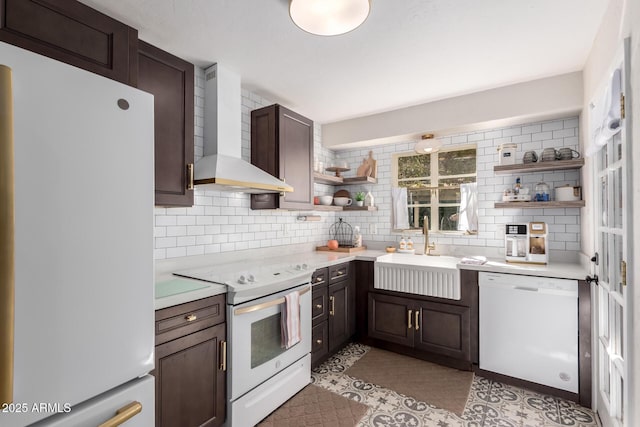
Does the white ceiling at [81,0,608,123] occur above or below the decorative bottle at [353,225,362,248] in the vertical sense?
above

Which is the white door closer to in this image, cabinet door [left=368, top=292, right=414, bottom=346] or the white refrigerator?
cabinet door [left=368, top=292, right=414, bottom=346]

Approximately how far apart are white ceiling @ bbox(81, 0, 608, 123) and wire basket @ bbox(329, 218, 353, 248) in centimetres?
180

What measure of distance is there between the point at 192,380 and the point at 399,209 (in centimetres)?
286

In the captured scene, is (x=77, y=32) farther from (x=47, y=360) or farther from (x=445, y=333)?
(x=445, y=333)

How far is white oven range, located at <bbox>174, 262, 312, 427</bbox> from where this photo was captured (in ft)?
6.23

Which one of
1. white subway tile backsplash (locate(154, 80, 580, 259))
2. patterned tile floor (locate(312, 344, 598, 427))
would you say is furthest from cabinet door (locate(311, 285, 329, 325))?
white subway tile backsplash (locate(154, 80, 580, 259))

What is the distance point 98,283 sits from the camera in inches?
38.5

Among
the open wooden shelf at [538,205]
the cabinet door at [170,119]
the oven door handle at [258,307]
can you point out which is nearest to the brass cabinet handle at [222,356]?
the oven door handle at [258,307]

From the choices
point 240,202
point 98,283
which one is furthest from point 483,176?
point 98,283

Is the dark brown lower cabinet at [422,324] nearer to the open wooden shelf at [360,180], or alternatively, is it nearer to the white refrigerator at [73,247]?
the open wooden shelf at [360,180]

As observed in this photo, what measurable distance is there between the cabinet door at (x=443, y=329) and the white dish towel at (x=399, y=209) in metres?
1.13

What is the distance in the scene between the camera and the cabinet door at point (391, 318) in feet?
9.73

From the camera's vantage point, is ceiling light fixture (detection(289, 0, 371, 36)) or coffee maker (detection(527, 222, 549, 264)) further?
coffee maker (detection(527, 222, 549, 264))

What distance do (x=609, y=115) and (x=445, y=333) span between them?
2048mm
